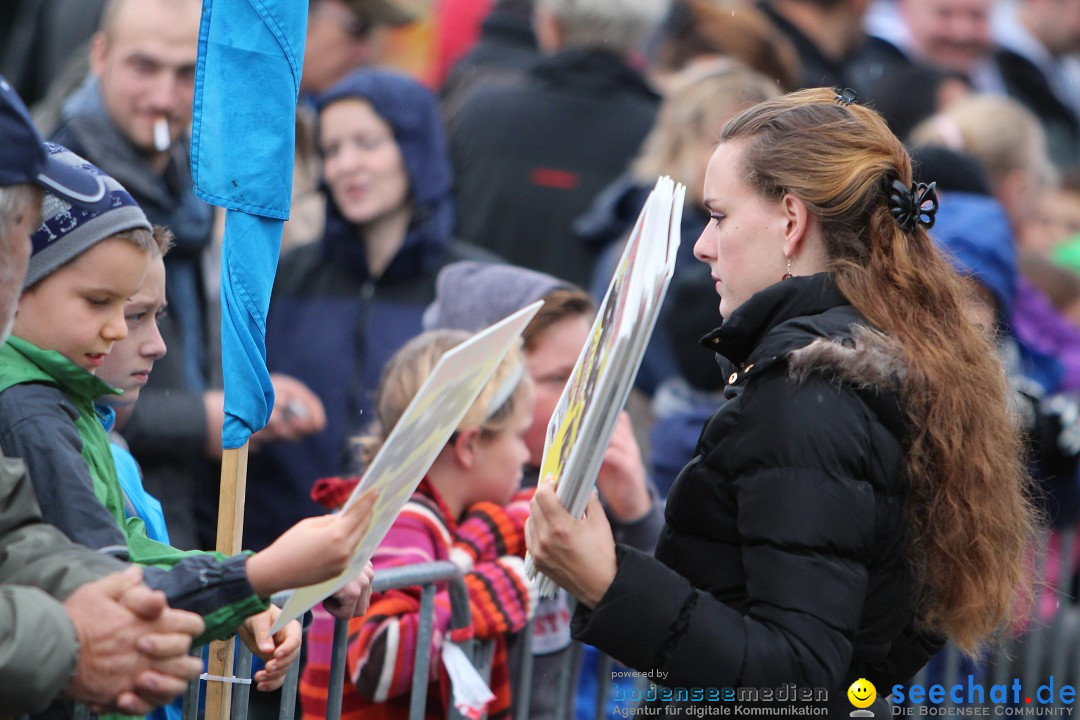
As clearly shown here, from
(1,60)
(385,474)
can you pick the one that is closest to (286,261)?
(1,60)

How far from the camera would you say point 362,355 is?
483 centimetres

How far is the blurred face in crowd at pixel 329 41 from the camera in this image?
617cm

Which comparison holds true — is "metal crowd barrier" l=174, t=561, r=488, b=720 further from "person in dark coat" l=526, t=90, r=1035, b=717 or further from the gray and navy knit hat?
the gray and navy knit hat

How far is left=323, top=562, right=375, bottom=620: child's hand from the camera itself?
2.61m

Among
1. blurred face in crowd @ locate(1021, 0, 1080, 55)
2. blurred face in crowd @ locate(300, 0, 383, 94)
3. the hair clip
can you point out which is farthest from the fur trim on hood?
blurred face in crowd @ locate(1021, 0, 1080, 55)

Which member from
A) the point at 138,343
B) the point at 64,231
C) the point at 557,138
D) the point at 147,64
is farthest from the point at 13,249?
the point at 557,138

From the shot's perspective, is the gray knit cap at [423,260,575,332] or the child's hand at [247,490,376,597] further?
the gray knit cap at [423,260,575,332]

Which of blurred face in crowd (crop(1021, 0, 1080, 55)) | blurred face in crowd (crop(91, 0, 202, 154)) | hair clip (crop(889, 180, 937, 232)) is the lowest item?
hair clip (crop(889, 180, 937, 232))

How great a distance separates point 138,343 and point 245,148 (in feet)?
1.63

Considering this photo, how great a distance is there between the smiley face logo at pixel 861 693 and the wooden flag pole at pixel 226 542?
115cm

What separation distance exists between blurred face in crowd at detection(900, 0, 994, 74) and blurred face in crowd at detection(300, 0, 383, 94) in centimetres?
385

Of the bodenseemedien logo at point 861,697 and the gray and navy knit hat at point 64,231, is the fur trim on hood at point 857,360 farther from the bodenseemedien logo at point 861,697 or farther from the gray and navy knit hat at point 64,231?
the gray and navy knit hat at point 64,231

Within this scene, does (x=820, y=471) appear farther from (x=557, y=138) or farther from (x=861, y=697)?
(x=557, y=138)

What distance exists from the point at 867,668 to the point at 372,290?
2712 millimetres
